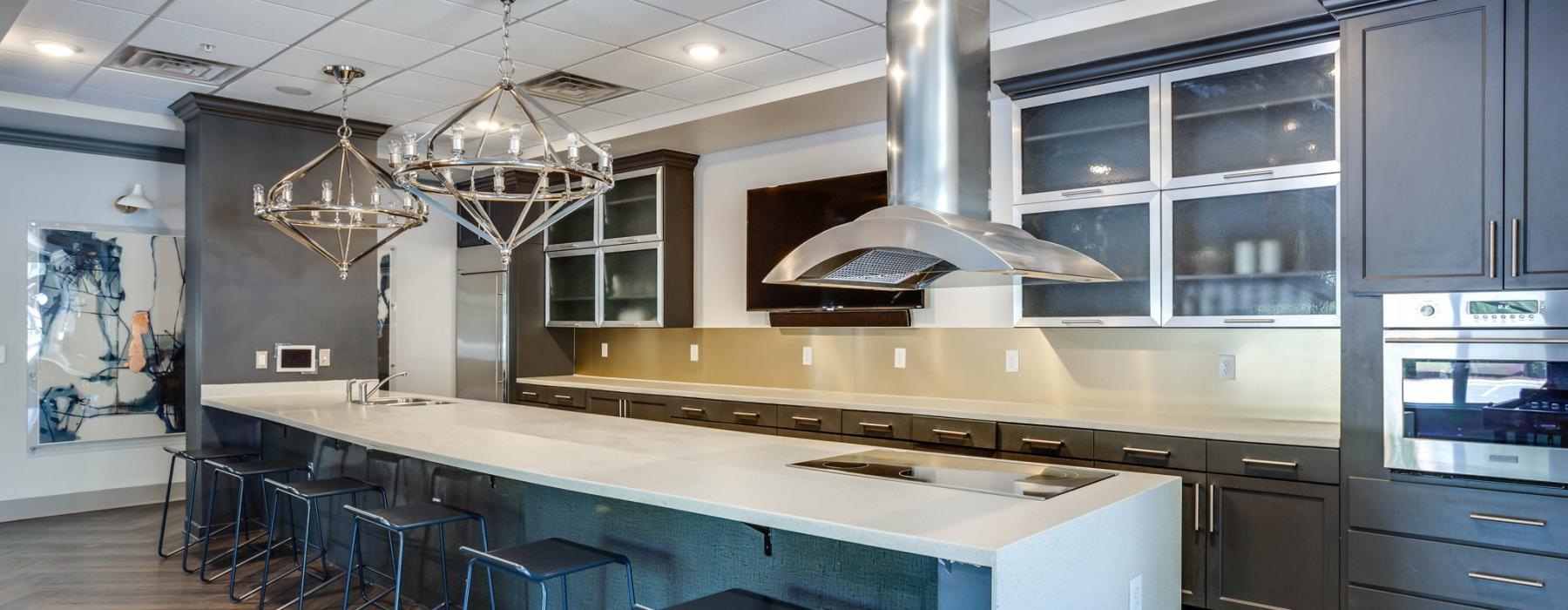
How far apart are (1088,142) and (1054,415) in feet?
3.90

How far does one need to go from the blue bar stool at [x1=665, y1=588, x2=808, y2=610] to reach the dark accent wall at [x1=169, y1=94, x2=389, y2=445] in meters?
4.24

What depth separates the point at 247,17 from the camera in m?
3.69

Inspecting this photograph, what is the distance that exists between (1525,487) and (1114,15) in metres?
2.02

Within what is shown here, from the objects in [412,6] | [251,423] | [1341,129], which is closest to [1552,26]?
[1341,129]

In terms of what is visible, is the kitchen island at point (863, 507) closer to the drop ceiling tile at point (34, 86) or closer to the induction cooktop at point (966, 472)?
the induction cooktop at point (966, 472)

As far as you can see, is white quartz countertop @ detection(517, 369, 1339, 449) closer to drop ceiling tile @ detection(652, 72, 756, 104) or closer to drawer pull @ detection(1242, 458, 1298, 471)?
drawer pull @ detection(1242, 458, 1298, 471)

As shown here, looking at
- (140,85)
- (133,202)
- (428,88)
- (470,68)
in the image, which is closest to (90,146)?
(133,202)

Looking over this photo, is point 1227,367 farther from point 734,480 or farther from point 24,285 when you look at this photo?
point 24,285

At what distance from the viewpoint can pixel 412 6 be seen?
3.54 m

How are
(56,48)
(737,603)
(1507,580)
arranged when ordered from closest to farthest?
(737,603), (1507,580), (56,48)

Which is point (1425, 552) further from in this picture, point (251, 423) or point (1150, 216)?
point (251, 423)

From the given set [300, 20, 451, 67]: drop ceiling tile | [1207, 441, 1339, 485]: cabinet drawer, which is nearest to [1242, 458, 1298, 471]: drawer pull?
[1207, 441, 1339, 485]: cabinet drawer

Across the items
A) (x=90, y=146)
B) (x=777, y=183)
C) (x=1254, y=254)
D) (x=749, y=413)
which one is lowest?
(x=749, y=413)

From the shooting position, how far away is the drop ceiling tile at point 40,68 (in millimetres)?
4254
